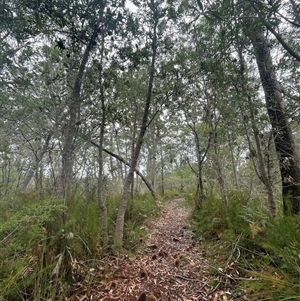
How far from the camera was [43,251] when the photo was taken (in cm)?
234

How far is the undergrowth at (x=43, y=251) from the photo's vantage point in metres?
2.04

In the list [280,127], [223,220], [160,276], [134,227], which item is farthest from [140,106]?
[160,276]

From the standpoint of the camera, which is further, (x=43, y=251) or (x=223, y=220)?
(x=223, y=220)

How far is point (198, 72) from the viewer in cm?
455

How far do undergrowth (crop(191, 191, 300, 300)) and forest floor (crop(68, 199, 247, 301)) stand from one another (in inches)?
7.6

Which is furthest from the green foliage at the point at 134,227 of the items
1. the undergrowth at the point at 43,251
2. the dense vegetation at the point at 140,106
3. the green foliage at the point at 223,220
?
the green foliage at the point at 223,220

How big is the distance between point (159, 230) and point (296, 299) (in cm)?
377

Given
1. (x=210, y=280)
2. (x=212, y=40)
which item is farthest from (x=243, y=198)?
(x=212, y=40)

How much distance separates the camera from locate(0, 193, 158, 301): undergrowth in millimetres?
2045

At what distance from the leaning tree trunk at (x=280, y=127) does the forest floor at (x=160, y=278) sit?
1.82m

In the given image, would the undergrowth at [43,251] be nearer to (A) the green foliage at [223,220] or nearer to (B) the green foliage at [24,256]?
(B) the green foliage at [24,256]

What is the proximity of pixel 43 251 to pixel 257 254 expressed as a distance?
271 centimetres

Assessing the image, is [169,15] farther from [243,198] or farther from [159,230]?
[159,230]

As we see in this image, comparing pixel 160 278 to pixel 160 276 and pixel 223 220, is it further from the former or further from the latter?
pixel 223 220
